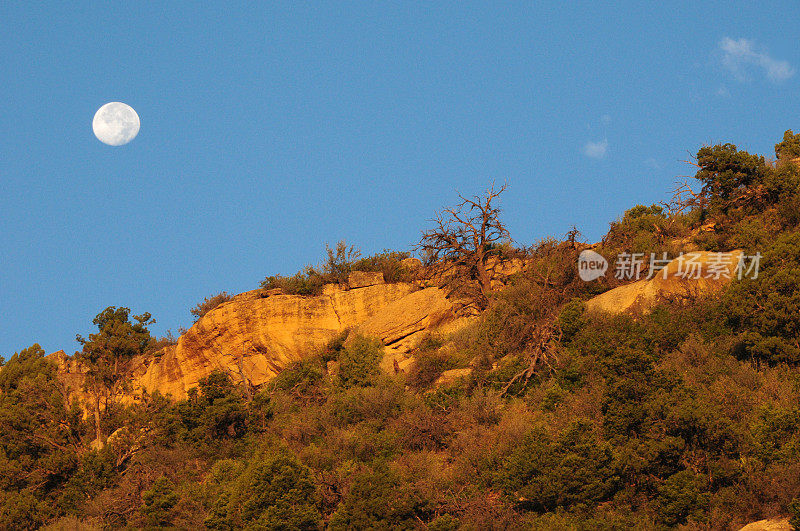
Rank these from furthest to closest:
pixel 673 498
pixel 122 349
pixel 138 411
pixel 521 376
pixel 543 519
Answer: pixel 122 349 → pixel 138 411 → pixel 521 376 → pixel 543 519 → pixel 673 498

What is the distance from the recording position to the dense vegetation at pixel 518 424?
68.2 ft

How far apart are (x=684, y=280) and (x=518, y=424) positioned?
9.79m

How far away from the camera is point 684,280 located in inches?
1195

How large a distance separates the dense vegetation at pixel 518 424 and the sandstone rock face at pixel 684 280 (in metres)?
0.69

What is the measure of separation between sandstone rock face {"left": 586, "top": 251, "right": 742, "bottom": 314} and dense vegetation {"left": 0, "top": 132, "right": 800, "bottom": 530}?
0.69 m

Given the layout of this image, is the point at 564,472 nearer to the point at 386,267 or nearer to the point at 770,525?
the point at 770,525

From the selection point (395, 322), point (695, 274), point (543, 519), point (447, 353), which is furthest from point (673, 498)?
point (395, 322)

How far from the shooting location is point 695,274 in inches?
1204

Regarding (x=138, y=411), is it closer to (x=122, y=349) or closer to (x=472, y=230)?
(x=122, y=349)

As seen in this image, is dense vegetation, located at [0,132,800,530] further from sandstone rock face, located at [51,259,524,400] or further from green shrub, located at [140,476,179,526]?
sandstone rock face, located at [51,259,524,400]

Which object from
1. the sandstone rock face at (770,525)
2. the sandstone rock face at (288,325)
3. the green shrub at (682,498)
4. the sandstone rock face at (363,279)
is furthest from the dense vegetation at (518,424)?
the sandstone rock face at (363,279)

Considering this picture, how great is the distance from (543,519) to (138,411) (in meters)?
21.7

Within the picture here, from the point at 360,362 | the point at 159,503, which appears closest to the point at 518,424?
the point at 360,362

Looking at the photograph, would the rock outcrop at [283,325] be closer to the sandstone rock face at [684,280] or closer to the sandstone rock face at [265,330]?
the sandstone rock face at [265,330]
